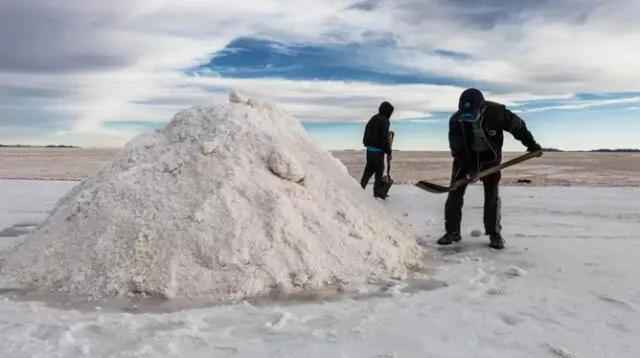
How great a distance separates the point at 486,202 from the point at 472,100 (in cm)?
111

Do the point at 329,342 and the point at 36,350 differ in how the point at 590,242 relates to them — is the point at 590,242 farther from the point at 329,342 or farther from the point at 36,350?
the point at 36,350

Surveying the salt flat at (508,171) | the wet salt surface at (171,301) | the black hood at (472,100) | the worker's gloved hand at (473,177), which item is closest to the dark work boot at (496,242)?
the worker's gloved hand at (473,177)

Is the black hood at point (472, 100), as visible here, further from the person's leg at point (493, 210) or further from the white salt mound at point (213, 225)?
the white salt mound at point (213, 225)

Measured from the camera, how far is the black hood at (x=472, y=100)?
6.13 meters

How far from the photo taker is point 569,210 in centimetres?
1002

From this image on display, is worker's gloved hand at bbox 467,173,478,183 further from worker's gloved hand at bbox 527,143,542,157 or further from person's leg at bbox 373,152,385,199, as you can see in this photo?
person's leg at bbox 373,152,385,199

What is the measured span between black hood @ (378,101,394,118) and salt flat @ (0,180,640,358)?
3.95 m

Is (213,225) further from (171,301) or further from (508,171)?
(508,171)

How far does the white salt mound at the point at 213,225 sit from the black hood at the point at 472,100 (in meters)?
1.34

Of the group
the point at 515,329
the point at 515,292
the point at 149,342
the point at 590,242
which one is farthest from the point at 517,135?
the point at 149,342

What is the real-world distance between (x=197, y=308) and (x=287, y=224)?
3.85 feet

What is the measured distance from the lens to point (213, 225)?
5.02 metres

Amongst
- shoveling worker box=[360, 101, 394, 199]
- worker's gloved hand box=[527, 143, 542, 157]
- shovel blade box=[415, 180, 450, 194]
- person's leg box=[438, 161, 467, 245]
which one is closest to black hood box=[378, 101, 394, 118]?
shoveling worker box=[360, 101, 394, 199]

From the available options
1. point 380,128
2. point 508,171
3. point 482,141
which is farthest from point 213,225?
point 508,171
